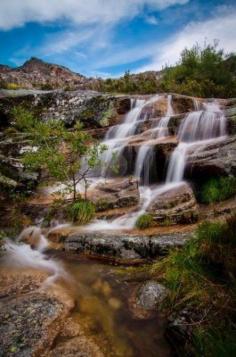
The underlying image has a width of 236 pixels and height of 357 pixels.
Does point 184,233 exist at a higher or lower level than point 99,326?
higher

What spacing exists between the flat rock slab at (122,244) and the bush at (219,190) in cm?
221

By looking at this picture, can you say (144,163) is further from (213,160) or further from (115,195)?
(213,160)

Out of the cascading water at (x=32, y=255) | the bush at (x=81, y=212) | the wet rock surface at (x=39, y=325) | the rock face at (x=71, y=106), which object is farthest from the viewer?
the rock face at (x=71, y=106)

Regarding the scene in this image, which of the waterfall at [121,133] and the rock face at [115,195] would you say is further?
the waterfall at [121,133]

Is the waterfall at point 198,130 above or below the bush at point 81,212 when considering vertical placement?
above

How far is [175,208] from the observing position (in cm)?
777

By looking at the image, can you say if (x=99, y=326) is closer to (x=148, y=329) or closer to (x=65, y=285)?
(x=148, y=329)

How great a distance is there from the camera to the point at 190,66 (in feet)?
76.8

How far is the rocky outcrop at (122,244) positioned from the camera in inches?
254

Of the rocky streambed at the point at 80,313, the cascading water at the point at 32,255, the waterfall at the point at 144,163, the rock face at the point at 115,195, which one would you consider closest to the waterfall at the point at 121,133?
the waterfall at the point at 144,163

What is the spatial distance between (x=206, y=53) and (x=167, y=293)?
21.7 meters

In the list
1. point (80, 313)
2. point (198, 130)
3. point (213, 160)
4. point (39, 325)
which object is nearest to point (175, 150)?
point (213, 160)

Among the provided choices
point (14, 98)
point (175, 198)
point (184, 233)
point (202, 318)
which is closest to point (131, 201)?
point (175, 198)

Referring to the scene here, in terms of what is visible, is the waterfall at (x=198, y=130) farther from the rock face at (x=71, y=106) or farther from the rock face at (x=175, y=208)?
the rock face at (x=71, y=106)
